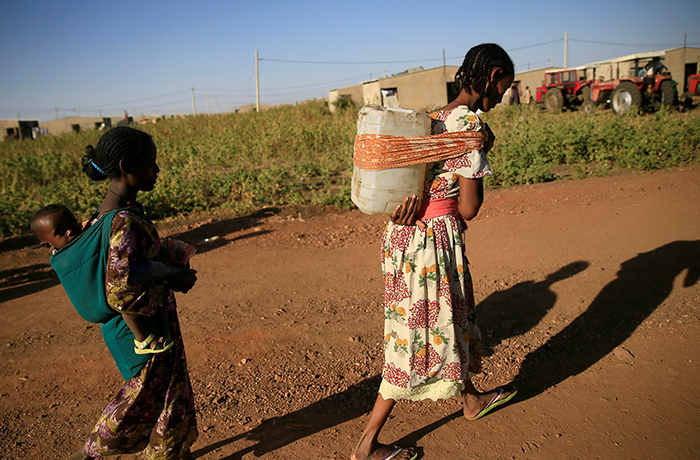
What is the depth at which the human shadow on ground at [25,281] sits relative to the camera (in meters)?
4.45

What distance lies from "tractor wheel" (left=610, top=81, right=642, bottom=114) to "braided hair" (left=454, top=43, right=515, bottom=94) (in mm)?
15257

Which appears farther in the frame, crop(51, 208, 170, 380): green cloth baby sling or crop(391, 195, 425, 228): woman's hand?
crop(391, 195, 425, 228): woman's hand

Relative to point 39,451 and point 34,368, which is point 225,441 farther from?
point 34,368

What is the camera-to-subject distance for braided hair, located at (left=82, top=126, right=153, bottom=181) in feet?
5.41

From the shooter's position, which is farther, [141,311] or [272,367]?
[272,367]

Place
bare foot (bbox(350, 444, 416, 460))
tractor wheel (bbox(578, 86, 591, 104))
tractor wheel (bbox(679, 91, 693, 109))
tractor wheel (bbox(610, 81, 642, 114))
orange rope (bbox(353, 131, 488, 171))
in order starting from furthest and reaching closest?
A: tractor wheel (bbox(578, 86, 591, 104)), tractor wheel (bbox(679, 91, 693, 109)), tractor wheel (bbox(610, 81, 642, 114)), bare foot (bbox(350, 444, 416, 460)), orange rope (bbox(353, 131, 488, 171))

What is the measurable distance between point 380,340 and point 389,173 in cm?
169

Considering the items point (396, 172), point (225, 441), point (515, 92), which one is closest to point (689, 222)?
point (396, 172)

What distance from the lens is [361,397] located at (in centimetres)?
260

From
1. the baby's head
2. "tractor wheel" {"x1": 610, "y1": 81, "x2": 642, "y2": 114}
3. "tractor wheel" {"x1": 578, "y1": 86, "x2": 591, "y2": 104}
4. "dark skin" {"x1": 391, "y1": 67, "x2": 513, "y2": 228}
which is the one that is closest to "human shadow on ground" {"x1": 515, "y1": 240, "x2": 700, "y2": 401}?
"dark skin" {"x1": 391, "y1": 67, "x2": 513, "y2": 228}

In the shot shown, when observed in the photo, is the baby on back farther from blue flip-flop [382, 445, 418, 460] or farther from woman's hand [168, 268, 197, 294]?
blue flip-flop [382, 445, 418, 460]

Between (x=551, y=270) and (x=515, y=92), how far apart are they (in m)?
17.9

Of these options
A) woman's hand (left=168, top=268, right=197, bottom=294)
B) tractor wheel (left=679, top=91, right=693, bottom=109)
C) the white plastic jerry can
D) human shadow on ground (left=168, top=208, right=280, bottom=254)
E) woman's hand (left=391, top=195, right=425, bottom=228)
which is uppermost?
tractor wheel (left=679, top=91, right=693, bottom=109)

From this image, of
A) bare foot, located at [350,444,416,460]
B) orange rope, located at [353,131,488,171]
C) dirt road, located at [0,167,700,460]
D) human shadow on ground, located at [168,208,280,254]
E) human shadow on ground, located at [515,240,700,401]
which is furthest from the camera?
human shadow on ground, located at [168,208,280,254]
